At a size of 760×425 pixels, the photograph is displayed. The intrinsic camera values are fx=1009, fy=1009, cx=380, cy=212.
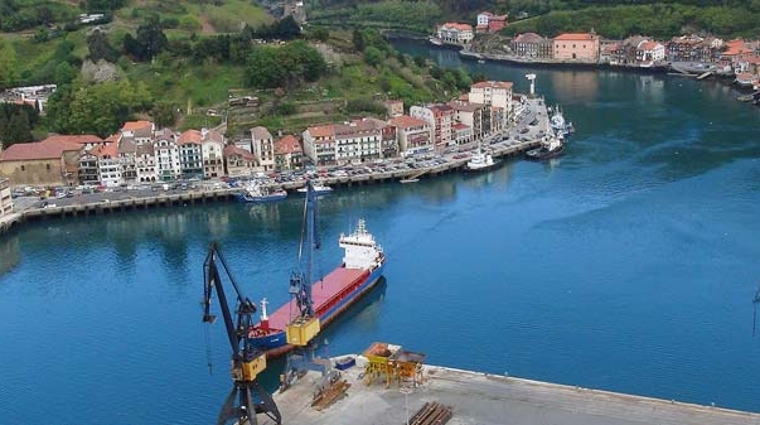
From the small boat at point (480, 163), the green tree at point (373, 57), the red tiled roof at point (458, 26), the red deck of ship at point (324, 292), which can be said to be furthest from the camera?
the red tiled roof at point (458, 26)

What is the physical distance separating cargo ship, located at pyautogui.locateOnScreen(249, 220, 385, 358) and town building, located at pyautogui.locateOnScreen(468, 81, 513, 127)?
22637 millimetres

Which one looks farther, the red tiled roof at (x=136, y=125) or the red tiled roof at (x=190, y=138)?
the red tiled roof at (x=136, y=125)

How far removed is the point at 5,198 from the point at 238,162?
432 inches

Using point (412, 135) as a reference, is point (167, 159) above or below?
below

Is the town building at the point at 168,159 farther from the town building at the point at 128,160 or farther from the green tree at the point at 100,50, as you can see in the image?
the green tree at the point at 100,50

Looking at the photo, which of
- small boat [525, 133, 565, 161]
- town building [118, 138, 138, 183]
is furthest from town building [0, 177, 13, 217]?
small boat [525, 133, 565, 161]

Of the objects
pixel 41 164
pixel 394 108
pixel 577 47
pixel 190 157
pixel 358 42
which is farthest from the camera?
pixel 577 47

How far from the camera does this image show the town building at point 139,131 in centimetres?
5006

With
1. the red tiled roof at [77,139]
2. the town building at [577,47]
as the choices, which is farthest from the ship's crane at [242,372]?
the town building at [577,47]

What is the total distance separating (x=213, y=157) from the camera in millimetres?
49312

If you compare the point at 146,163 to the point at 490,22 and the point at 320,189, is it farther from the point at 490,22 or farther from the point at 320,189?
the point at 490,22

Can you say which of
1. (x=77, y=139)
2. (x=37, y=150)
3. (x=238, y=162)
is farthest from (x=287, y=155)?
(x=37, y=150)

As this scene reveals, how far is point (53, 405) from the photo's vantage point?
27.2 meters

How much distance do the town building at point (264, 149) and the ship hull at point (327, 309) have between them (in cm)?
1573
